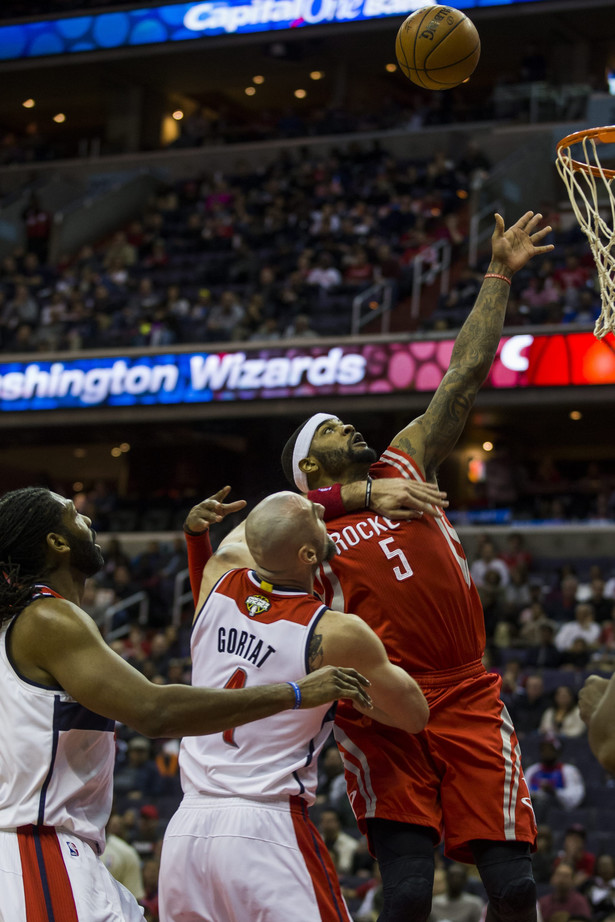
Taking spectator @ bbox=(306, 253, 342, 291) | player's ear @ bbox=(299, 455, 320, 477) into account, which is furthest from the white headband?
spectator @ bbox=(306, 253, 342, 291)

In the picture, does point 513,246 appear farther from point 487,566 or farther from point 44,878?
point 487,566

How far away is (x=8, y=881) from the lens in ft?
11.2

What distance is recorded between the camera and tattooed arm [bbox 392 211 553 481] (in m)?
5.13

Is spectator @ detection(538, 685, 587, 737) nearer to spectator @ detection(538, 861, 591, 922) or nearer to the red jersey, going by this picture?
spectator @ detection(538, 861, 591, 922)

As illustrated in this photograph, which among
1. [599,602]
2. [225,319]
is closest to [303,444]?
[599,602]

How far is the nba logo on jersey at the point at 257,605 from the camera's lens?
12.8 feet

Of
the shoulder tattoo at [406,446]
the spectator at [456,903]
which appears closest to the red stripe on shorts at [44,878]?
the shoulder tattoo at [406,446]

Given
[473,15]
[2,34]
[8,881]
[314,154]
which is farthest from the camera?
[2,34]

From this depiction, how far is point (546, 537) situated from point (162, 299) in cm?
882

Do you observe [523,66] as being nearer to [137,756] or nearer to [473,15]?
[473,15]

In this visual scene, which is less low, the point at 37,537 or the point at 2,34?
the point at 2,34

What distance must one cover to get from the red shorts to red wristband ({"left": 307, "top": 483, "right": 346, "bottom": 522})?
29.3 inches

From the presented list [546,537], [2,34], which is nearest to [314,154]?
[2,34]

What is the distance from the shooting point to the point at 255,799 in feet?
12.4
